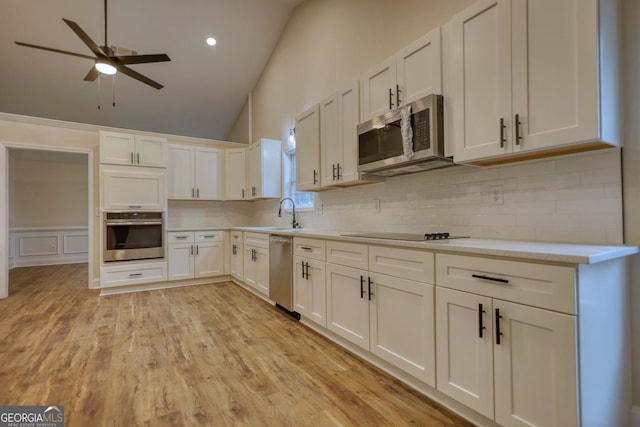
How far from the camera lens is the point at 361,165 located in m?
2.69

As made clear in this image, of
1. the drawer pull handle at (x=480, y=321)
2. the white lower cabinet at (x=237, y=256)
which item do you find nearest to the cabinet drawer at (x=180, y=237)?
the white lower cabinet at (x=237, y=256)

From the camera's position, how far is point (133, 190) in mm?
4527

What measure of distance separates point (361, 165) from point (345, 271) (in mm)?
931

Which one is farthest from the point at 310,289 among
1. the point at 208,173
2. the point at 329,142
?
the point at 208,173

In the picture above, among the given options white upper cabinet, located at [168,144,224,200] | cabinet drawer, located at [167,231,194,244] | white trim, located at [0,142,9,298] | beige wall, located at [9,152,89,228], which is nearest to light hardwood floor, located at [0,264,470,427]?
white trim, located at [0,142,9,298]

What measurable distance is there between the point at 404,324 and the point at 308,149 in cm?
227

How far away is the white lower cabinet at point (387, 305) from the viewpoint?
5.87ft

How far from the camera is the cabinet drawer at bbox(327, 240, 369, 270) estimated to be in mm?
2267

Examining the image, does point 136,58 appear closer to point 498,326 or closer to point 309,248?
point 309,248

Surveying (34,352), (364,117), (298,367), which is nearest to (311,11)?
(364,117)

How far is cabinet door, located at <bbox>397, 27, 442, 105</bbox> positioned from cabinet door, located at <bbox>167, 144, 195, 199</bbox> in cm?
412

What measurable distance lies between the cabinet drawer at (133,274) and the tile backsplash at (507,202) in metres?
3.01

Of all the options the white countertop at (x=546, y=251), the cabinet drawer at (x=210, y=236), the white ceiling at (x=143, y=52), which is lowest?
the cabinet drawer at (x=210, y=236)

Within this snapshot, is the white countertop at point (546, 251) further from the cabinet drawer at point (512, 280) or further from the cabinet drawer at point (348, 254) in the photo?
the cabinet drawer at point (348, 254)
